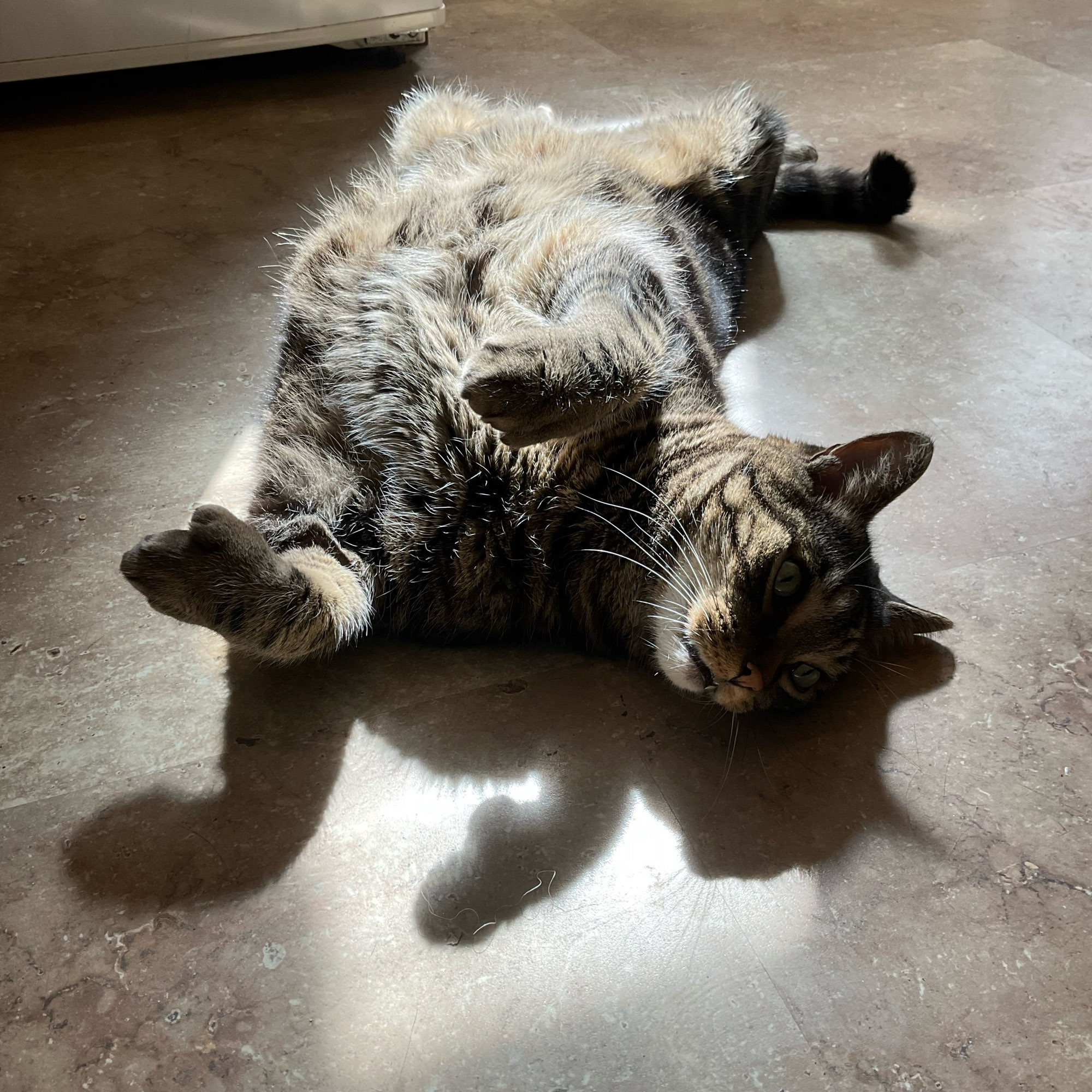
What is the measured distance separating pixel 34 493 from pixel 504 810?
1.21 metres

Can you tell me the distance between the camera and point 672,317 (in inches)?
80.7

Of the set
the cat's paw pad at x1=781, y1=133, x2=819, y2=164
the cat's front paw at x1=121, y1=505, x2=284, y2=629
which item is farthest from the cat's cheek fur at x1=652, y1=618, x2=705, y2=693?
the cat's paw pad at x1=781, y1=133, x2=819, y2=164

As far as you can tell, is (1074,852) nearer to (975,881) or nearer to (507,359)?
(975,881)

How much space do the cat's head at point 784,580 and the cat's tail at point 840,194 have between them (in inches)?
63.4

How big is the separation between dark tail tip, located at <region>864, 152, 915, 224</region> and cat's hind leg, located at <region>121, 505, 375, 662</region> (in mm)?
2239

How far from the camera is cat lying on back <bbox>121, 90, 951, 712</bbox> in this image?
5.10 feet

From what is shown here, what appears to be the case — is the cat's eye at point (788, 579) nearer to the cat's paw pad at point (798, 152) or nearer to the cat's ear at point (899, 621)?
the cat's ear at point (899, 621)

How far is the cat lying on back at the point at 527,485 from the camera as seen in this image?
61.2 inches

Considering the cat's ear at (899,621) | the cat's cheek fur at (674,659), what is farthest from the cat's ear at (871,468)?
the cat's cheek fur at (674,659)

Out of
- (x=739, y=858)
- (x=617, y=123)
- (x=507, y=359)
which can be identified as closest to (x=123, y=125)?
(x=617, y=123)

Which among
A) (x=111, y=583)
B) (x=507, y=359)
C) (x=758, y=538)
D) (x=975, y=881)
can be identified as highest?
(x=507, y=359)

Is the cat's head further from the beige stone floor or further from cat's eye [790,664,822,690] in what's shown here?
the beige stone floor

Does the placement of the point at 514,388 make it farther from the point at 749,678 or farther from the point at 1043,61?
A: the point at 1043,61

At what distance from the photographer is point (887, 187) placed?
2.93 meters
